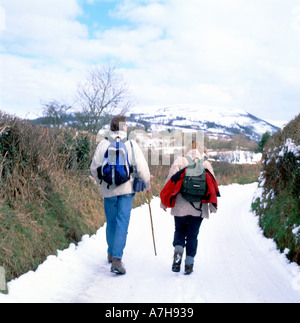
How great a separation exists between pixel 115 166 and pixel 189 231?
145cm

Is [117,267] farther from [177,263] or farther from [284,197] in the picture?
[284,197]

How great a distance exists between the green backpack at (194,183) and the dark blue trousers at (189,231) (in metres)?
0.34

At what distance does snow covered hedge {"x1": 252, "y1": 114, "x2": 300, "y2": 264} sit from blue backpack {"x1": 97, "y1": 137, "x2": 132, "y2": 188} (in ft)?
9.65

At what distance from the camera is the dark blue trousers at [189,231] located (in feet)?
17.1

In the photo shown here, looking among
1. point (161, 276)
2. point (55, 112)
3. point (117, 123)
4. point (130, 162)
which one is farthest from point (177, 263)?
point (55, 112)

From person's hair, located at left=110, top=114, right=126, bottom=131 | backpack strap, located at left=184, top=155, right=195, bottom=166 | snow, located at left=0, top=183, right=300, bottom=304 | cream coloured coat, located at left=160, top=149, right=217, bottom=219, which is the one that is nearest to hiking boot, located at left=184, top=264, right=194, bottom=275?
snow, located at left=0, top=183, right=300, bottom=304

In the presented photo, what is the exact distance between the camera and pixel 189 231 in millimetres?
5266

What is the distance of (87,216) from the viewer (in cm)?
738

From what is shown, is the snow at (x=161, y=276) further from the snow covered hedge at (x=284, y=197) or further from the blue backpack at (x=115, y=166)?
the blue backpack at (x=115, y=166)

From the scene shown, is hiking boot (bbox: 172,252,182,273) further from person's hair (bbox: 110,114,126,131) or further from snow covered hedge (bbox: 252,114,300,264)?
person's hair (bbox: 110,114,126,131)

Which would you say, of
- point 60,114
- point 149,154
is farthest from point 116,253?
point 60,114
